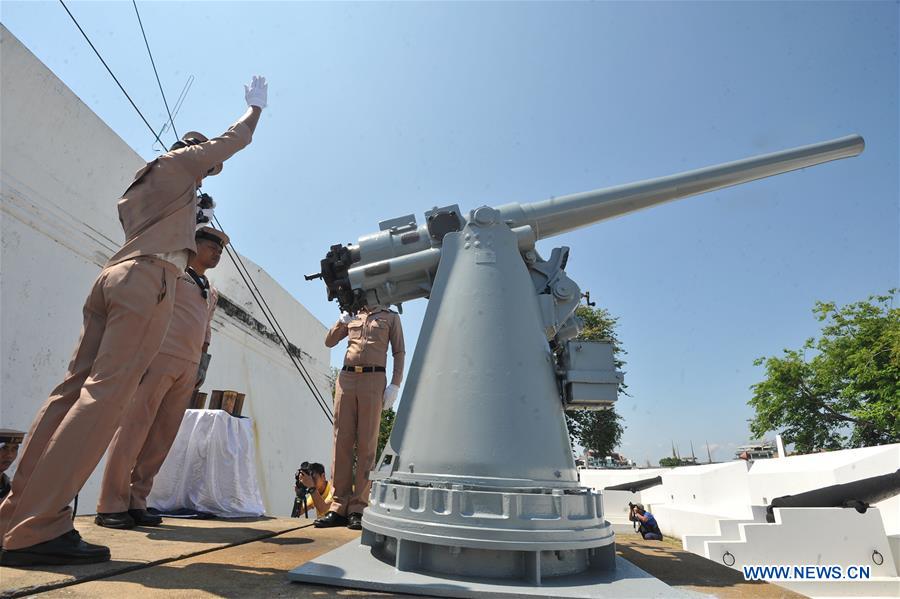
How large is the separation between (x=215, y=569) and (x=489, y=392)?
1.21 metres

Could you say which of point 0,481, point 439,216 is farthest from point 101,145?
point 439,216

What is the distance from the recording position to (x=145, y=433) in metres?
2.98

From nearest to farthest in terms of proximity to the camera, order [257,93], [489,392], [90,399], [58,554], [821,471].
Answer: [58,554] → [90,399] → [489,392] → [257,93] → [821,471]

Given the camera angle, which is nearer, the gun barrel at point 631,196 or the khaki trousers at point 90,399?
the khaki trousers at point 90,399

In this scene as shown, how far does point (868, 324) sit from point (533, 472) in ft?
76.8

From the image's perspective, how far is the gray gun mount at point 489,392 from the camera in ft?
6.01

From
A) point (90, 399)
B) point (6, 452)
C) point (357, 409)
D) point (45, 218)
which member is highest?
point (45, 218)

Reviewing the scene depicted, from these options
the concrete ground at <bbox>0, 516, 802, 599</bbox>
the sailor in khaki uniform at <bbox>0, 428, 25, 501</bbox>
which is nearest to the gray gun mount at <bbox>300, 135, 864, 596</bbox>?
the concrete ground at <bbox>0, 516, 802, 599</bbox>

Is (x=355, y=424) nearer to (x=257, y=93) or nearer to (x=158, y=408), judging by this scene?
(x=158, y=408)

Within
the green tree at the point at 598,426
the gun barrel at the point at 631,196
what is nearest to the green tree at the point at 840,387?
the green tree at the point at 598,426

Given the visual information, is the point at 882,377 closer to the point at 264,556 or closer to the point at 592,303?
the point at 592,303

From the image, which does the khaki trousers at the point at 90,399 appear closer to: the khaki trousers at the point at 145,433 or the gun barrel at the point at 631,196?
the khaki trousers at the point at 145,433

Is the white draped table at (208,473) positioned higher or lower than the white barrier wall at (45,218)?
lower

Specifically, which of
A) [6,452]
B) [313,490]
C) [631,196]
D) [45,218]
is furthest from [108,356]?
[313,490]
